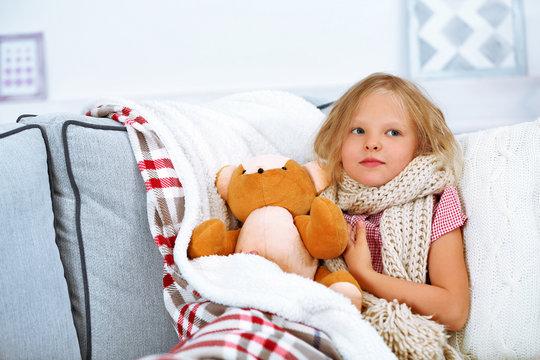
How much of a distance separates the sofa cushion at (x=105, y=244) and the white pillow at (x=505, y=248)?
579mm

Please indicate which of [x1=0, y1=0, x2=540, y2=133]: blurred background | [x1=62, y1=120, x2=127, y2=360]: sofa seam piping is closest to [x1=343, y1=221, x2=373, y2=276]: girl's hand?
[x1=62, y1=120, x2=127, y2=360]: sofa seam piping

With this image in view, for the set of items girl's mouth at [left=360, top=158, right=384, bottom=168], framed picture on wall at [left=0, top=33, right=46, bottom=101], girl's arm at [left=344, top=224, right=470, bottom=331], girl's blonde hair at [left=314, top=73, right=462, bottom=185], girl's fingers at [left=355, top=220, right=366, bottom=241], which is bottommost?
girl's arm at [left=344, top=224, right=470, bottom=331]

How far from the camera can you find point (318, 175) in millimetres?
914

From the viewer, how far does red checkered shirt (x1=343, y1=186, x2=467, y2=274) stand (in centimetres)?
82

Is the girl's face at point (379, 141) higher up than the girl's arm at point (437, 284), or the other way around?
the girl's face at point (379, 141)

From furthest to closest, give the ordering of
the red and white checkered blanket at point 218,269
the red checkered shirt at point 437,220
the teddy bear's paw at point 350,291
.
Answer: the red checkered shirt at point 437,220 < the teddy bear's paw at point 350,291 < the red and white checkered blanket at point 218,269

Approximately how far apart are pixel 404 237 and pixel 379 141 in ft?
0.68

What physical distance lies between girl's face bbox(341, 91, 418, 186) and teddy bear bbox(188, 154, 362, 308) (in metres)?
0.10

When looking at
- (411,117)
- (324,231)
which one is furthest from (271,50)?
(324,231)

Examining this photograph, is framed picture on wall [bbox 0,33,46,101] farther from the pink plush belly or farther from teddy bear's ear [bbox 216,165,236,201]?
the pink plush belly

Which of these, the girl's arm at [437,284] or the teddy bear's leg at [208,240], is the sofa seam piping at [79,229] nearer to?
the teddy bear's leg at [208,240]

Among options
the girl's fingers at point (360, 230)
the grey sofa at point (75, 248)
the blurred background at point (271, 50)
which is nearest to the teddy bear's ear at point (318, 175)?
the girl's fingers at point (360, 230)

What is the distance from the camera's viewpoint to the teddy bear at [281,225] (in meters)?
0.77

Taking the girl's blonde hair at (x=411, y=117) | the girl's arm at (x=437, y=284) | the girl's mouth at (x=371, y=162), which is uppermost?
the girl's blonde hair at (x=411, y=117)
